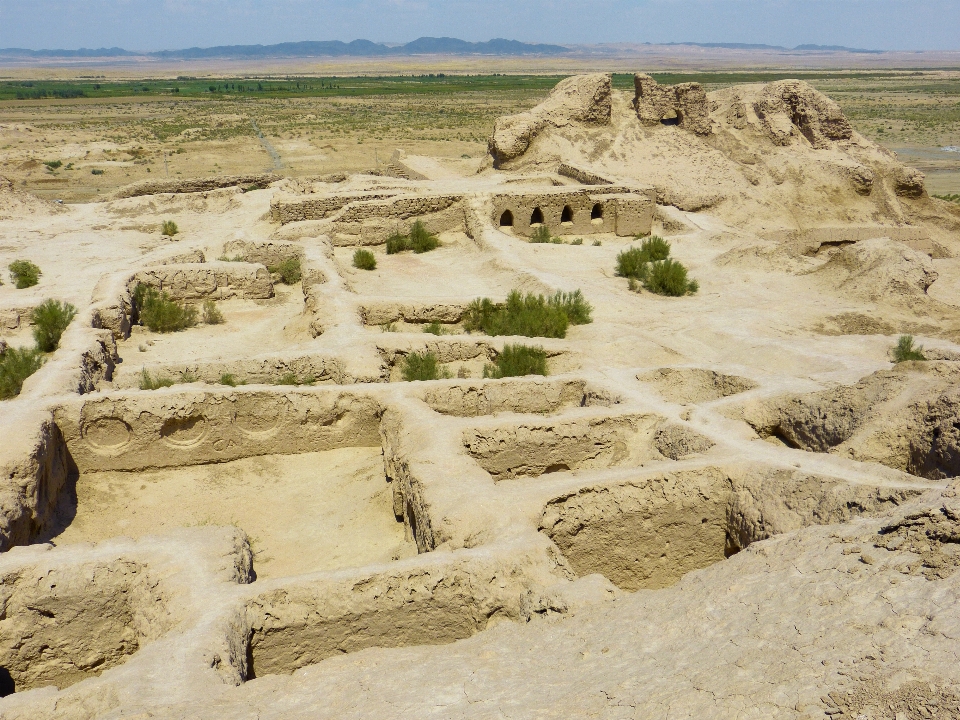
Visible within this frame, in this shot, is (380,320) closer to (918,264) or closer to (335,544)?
(335,544)

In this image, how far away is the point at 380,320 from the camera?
40.9 feet

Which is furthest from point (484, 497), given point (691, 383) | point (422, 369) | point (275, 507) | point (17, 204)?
point (17, 204)

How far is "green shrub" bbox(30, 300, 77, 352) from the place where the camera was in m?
11.2

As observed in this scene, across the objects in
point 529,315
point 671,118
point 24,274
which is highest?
point 671,118

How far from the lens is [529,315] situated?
39.2 feet

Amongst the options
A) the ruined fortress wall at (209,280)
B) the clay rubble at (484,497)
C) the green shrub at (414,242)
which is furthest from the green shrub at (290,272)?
the green shrub at (414,242)

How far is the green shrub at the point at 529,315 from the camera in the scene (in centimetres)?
1178

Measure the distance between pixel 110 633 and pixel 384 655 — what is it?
227cm

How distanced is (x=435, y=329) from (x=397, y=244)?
6.97 meters

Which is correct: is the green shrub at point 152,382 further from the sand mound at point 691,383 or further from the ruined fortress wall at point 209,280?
the sand mound at point 691,383

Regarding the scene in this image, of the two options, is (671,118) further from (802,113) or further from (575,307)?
(575,307)

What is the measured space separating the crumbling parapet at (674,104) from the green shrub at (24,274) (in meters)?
17.5

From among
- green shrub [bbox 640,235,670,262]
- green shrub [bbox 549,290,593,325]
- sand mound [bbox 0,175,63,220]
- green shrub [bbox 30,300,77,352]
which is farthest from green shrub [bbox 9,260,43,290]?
green shrub [bbox 640,235,670,262]

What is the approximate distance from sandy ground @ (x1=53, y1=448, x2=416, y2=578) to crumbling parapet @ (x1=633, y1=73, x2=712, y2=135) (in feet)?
63.2
